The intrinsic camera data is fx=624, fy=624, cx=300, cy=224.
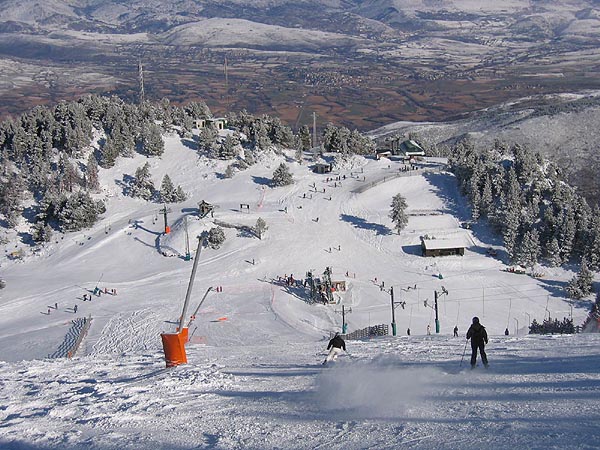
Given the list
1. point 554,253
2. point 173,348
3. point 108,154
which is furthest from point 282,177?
point 173,348

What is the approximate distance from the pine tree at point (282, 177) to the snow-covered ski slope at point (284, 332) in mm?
597

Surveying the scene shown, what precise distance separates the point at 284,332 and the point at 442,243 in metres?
16.3

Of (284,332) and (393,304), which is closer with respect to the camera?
(284,332)

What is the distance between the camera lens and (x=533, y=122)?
3866 inches

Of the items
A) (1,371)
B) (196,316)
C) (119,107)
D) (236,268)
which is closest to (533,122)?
(119,107)

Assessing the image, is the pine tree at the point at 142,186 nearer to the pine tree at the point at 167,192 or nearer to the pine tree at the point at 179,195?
the pine tree at the point at 167,192

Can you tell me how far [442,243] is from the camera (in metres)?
42.7

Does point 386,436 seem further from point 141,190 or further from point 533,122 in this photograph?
point 533,122

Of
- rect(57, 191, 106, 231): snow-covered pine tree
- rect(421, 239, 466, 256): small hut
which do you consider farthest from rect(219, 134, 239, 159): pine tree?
rect(421, 239, 466, 256): small hut

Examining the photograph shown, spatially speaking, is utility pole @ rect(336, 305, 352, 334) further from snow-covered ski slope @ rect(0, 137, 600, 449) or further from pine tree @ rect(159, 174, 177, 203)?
pine tree @ rect(159, 174, 177, 203)

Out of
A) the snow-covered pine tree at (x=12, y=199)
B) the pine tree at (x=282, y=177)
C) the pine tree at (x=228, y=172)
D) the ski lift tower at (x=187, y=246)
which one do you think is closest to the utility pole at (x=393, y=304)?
the ski lift tower at (x=187, y=246)

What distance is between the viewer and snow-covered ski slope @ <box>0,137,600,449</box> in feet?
32.9

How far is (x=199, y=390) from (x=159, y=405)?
116 centimetres

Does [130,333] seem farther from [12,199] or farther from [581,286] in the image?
[581,286]
